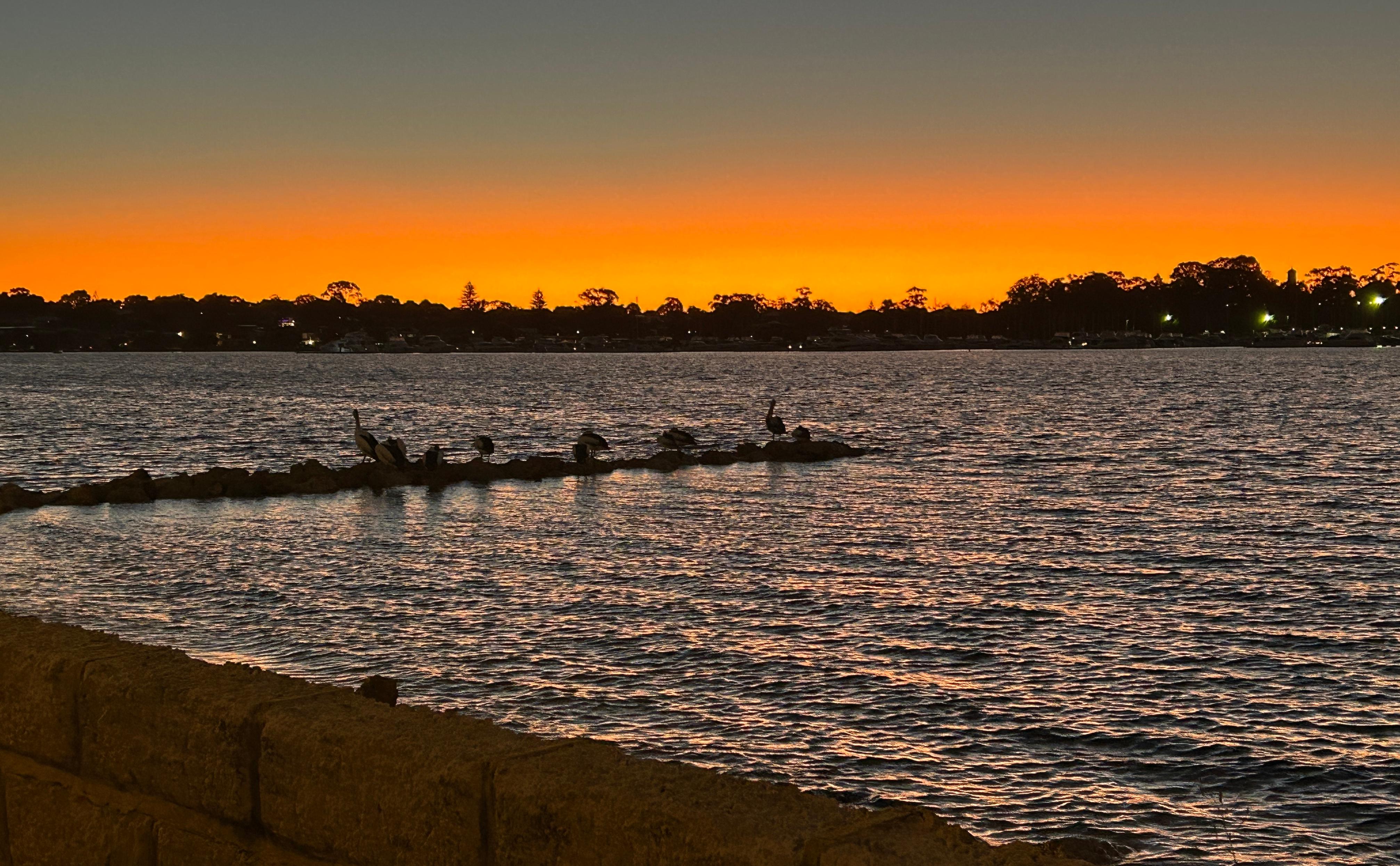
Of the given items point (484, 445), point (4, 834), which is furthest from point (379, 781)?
point (484, 445)

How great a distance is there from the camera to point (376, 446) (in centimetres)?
3497

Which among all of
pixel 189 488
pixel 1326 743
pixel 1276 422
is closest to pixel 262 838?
pixel 1326 743

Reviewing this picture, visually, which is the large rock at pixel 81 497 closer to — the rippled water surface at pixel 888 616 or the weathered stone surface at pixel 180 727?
the rippled water surface at pixel 888 616

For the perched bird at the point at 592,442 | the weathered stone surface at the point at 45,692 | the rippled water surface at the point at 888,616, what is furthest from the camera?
the perched bird at the point at 592,442

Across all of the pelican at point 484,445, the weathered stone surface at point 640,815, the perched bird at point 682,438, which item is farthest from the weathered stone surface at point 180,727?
the perched bird at point 682,438

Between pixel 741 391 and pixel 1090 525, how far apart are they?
83.3 meters

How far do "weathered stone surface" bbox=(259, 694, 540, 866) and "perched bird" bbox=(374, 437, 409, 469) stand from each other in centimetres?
2925

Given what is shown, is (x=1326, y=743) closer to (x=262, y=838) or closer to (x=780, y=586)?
(x=780, y=586)

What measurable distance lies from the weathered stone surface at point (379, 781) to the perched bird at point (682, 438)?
119 ft

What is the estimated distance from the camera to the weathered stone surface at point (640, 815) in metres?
3.75

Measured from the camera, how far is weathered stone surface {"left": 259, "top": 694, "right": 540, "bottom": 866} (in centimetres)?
430

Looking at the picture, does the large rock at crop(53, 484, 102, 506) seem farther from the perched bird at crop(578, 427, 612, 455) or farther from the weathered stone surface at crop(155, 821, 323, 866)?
the weathered stone surface at crop(155, 821, 323, 866)

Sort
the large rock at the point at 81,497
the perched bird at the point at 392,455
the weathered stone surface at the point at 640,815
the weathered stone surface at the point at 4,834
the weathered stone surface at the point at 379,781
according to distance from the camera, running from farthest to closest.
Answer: the perched bird at the point at 392,455 → the large rock at the point at 81,497 → the weathered stone surface at the point at 4,834 → the weathered stone surface at the point at 379,781 → the weathered stone surface at the point at 640,815

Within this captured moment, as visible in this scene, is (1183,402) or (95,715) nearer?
(95,715)
